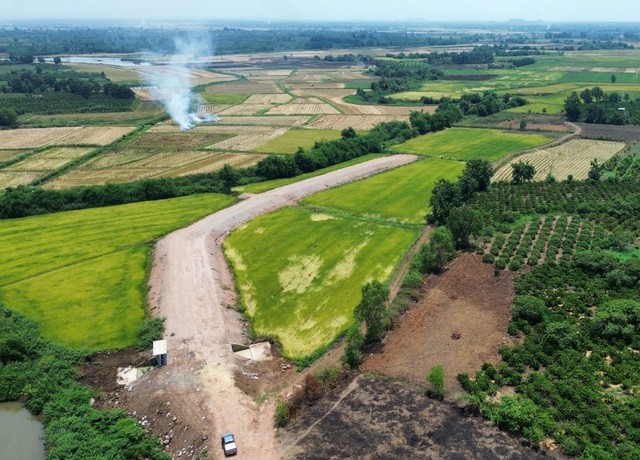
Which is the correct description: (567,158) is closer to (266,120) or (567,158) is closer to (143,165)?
(266,120)

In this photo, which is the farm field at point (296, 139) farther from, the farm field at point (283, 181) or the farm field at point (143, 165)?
the farm field at point (283, 181)

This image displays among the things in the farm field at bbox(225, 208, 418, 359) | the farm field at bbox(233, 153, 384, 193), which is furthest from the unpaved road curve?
the farm field at bbox(233, 153, 384, 193)

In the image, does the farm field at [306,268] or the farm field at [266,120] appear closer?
the farm field at [306,268]

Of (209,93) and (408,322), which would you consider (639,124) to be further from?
(209,93)

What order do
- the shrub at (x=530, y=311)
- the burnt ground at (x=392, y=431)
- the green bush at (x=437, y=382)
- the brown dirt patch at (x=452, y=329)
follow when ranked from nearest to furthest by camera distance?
the burnt ground at (x=392, y=431) → the green bush at (x=437, y=382) → the brown dirt patch at (x=452, y=329) → the shrub at (x=530, y=311)

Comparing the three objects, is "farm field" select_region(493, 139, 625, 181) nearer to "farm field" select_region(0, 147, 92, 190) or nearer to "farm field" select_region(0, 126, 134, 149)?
"farm field" select_region(0, 147, 92, 190)

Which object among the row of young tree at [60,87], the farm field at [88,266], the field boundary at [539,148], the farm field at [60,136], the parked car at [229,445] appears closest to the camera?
the parked car at [229,445]

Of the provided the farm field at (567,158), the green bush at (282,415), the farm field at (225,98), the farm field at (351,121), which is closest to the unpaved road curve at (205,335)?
the green bush at (282,415)
